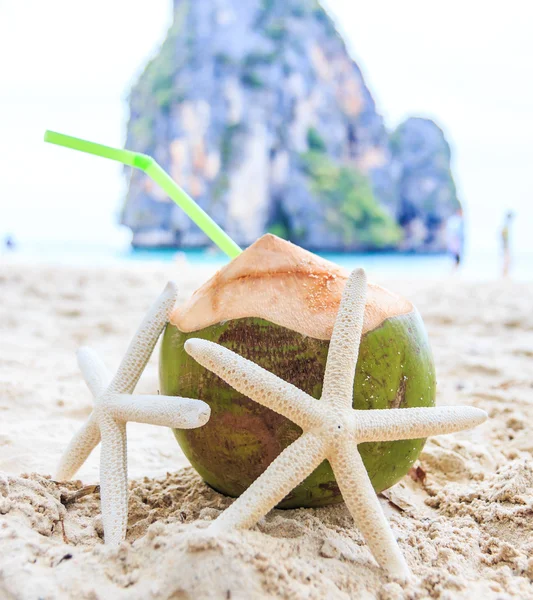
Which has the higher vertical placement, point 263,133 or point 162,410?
point 263,133

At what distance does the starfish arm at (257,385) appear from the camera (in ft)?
3.72

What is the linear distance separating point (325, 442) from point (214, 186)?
35072 millimetres

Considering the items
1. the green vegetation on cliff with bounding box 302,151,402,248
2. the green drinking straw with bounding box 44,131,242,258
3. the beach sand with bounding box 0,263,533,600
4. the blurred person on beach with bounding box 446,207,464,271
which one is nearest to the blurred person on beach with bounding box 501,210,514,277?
the blurred person on beach with bounding box 446,207,464,271

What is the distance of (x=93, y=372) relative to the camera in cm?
154

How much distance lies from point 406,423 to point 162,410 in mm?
533

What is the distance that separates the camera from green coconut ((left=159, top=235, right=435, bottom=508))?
4.23 feet

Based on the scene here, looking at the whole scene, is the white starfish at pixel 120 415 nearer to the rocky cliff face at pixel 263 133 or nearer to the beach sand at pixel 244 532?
the beach sand at pixel 244 532

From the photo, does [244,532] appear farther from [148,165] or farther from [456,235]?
[456,235]

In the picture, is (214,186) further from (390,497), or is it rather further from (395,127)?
(390,497)

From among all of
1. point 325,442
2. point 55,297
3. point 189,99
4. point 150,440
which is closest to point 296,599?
point 325,442

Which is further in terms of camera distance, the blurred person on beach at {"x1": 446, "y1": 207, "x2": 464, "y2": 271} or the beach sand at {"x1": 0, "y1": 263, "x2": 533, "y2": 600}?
the blurred person on beach at {"x1": 446, "y1": 207, "x2": 464, "y2": 271}

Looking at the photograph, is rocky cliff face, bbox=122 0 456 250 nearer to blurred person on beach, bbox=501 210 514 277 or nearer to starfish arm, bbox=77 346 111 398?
blurred person on beach, bbox=501 210 514 277

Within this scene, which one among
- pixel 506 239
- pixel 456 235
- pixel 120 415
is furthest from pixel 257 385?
pixel 456 235

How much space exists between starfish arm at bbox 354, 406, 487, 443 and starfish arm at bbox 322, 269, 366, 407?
0.19 feet
